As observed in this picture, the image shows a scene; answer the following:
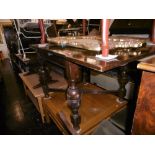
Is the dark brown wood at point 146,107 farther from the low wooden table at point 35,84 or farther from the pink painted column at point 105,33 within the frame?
the low wooden table at point 35,84

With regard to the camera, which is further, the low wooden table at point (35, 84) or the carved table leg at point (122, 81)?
the low wooden table at point (35, 84)

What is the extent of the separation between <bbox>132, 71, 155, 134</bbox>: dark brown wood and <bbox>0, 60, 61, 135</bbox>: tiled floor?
110 cm

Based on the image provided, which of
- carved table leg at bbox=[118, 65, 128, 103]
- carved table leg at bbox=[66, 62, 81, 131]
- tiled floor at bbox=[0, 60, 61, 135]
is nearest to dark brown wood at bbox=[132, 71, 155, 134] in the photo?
carved table leg at bbox=[66, 62, 81, 131]

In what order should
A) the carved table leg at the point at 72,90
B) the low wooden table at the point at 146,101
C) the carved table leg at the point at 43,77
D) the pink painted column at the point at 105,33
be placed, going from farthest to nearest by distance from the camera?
the carved table leg at the point at 43,77
the carved table leg at the point at 72,90
the pink painted column at the point at 105,33
the low wooden table at the point at 146,101

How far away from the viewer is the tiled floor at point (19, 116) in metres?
1.64

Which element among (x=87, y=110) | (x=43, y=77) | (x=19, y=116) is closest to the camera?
(x=87, y=110)

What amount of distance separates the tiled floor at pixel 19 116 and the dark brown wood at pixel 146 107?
110 cm

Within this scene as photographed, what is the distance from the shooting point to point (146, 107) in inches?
27.6

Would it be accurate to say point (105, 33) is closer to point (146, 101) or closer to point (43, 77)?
point (146, 101)

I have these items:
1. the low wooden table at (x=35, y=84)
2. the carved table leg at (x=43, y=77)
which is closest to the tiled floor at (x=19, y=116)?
the low wooden table at (x=35, y=84)

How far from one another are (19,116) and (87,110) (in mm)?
1120

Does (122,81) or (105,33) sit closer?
(105,33)

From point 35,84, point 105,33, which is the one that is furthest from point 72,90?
point 35,84
